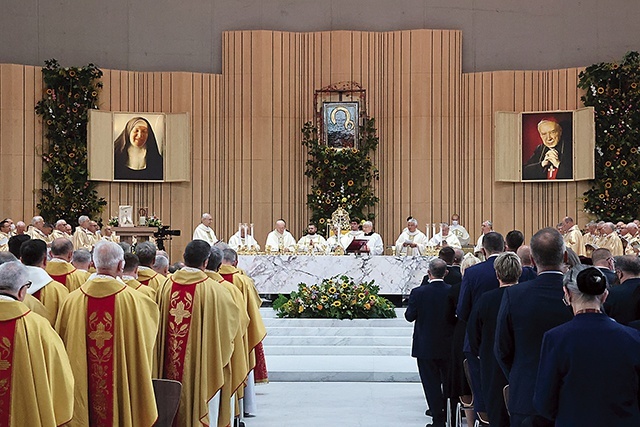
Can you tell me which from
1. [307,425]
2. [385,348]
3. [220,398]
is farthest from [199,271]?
[385,348]

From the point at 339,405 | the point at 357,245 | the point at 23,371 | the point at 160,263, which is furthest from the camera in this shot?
the point at 357,245

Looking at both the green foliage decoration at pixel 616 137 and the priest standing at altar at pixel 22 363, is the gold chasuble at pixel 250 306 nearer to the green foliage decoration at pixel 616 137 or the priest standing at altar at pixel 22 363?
the priest standing at altar at pixel 22 363

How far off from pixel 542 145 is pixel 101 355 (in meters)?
15.4

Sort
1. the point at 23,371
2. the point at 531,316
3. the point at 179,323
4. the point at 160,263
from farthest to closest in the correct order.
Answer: the point at 160,263 < the point at 179,323 < the point at 531,316 < the point at 23,371

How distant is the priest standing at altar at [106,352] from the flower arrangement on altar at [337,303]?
26.2 ft

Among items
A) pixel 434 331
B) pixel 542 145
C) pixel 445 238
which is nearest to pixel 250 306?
pixel 434 331

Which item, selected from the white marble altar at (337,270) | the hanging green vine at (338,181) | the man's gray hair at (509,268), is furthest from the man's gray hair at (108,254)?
the hanging green vine at (338,181)

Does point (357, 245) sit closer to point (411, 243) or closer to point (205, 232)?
point (411, 243)

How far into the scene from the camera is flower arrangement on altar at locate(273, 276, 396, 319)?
45.0ft

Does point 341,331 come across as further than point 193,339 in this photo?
Yes

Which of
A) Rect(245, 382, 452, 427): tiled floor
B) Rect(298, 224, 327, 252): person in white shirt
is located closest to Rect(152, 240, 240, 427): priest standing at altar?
Rect(245, 382, 452, 427): tiled floor

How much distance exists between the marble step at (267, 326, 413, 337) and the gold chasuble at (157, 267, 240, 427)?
6438mm

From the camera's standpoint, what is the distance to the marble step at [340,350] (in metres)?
12.4

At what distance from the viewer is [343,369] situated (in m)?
11.5
